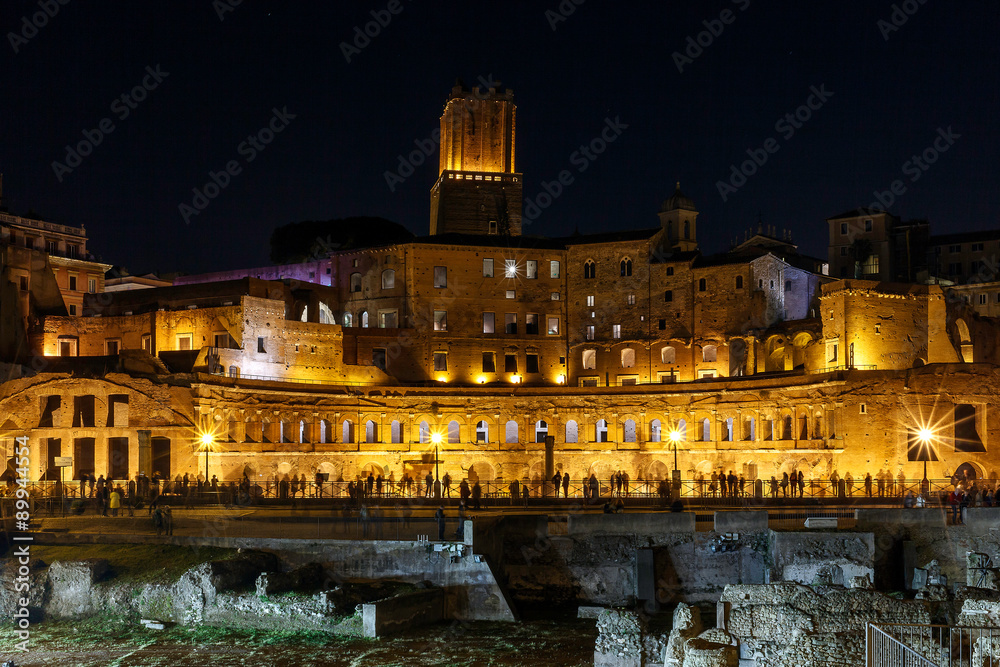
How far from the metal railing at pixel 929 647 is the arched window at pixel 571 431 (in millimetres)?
46469

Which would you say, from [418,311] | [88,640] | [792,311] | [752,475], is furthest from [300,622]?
[792,311]

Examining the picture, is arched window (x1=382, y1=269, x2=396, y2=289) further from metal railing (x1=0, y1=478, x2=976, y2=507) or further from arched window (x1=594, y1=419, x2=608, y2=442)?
metal railing (x1=0, y1=478, x2=976, y2=507)

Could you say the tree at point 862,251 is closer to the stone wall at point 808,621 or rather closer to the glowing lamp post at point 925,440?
the glowing lamp post at point 925,440

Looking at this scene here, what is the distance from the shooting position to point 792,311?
70.6 metres

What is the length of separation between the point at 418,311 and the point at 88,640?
4138 cm

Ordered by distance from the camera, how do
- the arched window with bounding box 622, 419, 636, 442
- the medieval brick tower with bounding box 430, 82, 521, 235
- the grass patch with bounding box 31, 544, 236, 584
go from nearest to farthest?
the grass patch with bounding box 31, 544, 236, 584, the arched window with bounding box 622, 419, 636, 442, the medieval brick tower with bounding box 430, 82, 521, 235

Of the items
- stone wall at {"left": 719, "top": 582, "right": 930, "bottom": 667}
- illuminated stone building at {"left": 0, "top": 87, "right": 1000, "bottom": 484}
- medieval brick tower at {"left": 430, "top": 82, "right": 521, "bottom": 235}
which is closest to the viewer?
stone wall at {"left": 719, "top": 582, "right": 930, "bottom": 667}

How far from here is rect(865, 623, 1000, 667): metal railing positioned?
622 inches

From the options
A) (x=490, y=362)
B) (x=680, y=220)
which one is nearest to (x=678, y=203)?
(x=680, y=220)

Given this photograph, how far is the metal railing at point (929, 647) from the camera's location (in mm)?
15789

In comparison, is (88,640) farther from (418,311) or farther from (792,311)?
(792,311)

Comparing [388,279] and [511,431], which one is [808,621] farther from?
[388,279]

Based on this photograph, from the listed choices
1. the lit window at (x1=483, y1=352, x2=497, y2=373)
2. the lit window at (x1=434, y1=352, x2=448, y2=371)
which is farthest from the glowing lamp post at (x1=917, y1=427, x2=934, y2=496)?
the lit window at (x1=434, y1=352, x2=448, y2=371)

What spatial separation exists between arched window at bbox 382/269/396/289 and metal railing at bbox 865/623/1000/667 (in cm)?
5291
